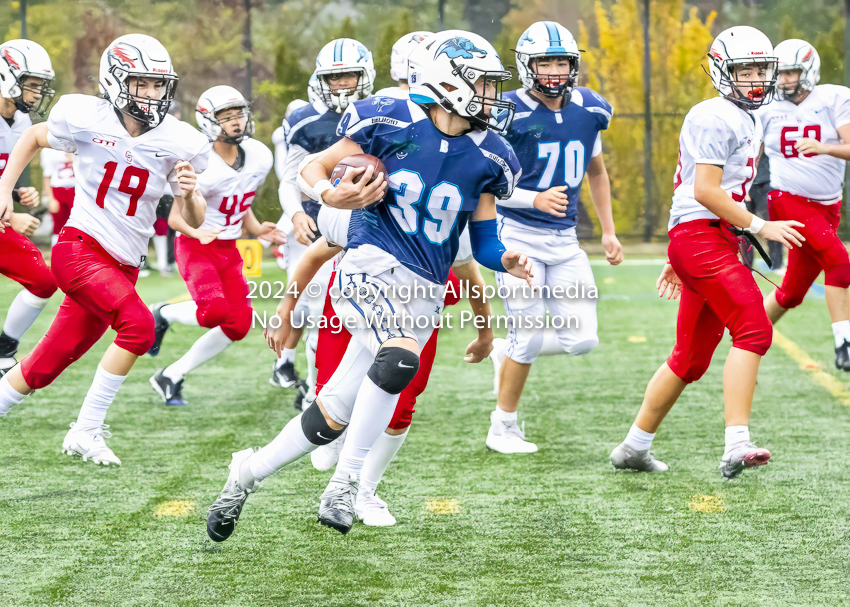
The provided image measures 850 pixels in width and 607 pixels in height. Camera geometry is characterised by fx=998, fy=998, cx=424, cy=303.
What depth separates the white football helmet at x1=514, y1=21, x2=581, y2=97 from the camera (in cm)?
462

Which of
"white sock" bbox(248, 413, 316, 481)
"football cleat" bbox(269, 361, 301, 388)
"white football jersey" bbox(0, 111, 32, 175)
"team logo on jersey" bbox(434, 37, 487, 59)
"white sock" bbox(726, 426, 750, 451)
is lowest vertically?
"football cleat" bbox(269, 361, 301, 388)

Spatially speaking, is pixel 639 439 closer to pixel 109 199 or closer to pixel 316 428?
pixel 316 428

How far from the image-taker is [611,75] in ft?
49.1

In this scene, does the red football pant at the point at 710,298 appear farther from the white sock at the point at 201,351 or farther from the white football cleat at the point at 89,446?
the white sock at the point at 201,351

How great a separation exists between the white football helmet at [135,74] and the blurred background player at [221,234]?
110 centimetres

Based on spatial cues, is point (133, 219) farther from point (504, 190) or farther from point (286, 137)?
point (504, 190)

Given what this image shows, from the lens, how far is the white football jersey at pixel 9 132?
220 inches

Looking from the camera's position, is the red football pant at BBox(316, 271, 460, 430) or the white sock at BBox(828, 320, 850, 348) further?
the white sock at BBox(828, 320, 850, 348)

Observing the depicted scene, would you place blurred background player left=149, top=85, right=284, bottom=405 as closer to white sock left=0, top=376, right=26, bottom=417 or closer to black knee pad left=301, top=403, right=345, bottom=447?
white sock left=0, top=376, right=26, bottom=417

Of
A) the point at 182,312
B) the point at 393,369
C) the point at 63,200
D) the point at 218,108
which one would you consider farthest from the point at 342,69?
the point at 63,200

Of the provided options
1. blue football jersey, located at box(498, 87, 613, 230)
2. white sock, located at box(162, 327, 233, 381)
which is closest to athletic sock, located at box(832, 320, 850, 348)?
blue football jersey, located at box(498, 87, 613, 230)

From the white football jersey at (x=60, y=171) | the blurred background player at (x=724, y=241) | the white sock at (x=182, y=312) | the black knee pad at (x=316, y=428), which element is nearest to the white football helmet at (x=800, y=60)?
the blurred background player at (x=724, y=241)

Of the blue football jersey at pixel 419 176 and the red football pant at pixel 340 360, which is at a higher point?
the blue football jersey at pixel 419 176

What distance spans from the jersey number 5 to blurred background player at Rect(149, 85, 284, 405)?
944 mm
